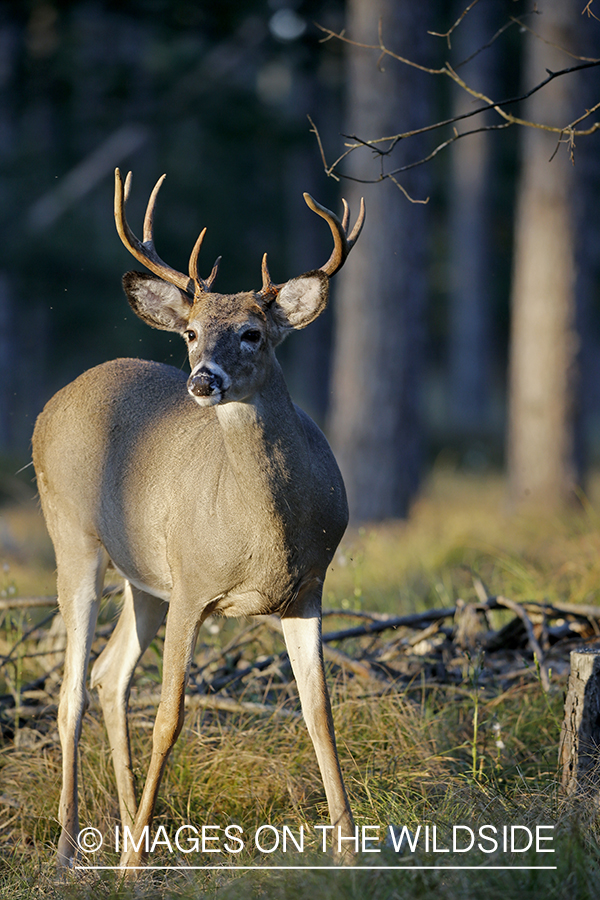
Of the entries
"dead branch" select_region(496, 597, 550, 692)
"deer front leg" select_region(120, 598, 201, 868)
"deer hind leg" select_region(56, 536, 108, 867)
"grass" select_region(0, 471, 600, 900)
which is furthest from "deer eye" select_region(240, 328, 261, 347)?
"dead branch" select_region(496, 597, 550, 692)

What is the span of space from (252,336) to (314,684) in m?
1.28

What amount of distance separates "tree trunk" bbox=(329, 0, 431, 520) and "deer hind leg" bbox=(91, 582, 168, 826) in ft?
15.2

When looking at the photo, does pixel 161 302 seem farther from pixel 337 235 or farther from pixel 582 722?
pixel 582 722

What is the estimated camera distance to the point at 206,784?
12.5 ft

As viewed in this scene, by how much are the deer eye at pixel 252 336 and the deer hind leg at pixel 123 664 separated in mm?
1546

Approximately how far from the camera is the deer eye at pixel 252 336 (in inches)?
126

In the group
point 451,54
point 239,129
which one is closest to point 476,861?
point 239,129

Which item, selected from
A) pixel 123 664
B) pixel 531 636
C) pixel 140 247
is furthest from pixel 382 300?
pixel 140 247

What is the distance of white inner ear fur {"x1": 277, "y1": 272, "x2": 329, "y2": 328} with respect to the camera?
327cm

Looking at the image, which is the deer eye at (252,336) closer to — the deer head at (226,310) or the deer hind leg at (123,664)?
the deer head at (226,310)

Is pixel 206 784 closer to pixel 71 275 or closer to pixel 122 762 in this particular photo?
pixel 122 762

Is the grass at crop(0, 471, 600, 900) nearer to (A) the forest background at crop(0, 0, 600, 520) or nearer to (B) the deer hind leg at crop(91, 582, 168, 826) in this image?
(B) the deer hind leg at crop(91, 582, 168, 826)

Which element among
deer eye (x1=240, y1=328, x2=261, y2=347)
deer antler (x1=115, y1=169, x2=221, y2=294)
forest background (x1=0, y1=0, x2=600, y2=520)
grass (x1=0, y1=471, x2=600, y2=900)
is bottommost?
grass (x1=0, y1=471, x2=600, y2=900)

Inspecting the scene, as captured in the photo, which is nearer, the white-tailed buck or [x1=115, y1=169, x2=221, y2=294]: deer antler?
the white-tailed buck
